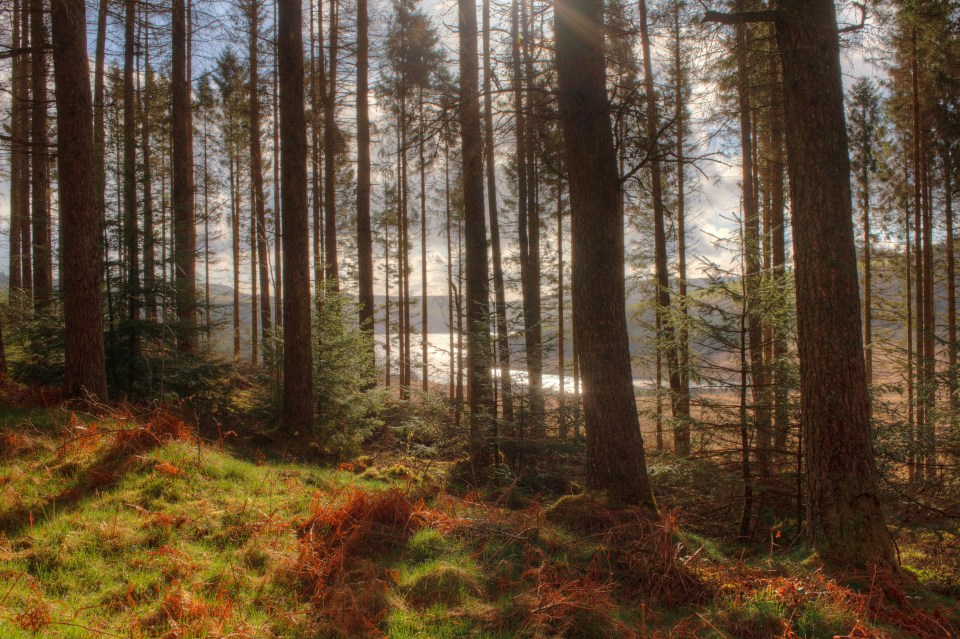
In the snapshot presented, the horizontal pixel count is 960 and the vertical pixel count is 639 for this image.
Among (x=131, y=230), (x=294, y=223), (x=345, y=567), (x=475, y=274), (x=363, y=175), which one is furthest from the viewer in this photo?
(x=363, y=175)

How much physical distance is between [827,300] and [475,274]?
5.96 meters

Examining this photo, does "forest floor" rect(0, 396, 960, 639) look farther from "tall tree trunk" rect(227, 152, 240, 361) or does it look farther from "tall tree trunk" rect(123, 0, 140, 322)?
"tall tree trunk" rect(227, 152, 240, 361)

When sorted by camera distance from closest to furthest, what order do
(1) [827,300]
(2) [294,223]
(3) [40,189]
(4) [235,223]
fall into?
1. (1) [827,300]
2. (2) [294,223]
3. (3) [40,189]
4. (4) [235,223]

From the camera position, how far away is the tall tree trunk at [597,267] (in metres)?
5.83

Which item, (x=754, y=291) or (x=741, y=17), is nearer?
(x=741, y=17)

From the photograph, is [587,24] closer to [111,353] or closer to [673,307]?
[673,307]

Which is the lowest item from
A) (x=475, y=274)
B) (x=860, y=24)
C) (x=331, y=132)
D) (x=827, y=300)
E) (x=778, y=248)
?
(x=827, y=300)

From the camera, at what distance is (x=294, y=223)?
8.49 metres

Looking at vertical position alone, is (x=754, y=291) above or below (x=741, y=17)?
below

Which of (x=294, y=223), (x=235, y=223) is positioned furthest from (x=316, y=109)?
(x=235, y=223)

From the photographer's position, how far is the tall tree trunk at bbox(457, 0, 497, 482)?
26.1 feet

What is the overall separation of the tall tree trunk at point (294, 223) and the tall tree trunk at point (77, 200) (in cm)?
263

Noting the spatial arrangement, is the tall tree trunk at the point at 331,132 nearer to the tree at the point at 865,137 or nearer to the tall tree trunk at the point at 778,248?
the tall tree trunk at the point at 778,248

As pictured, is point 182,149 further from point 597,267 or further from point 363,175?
point 597,267
